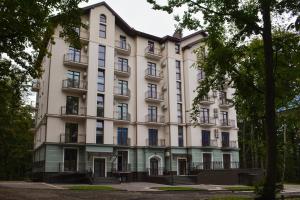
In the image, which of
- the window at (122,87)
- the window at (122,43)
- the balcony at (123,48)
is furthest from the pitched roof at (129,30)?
the window at (122,87)

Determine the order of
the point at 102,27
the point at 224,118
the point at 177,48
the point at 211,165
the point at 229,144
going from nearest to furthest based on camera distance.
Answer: the point at 102,27
the point at 211,165
the point at 177,48
the point at 229,144
the point at 224,118

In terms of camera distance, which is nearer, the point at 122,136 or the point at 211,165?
the point at 122,136

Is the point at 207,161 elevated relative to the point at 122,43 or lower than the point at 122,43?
lower

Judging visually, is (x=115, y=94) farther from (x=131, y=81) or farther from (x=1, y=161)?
(x=1, y=161)

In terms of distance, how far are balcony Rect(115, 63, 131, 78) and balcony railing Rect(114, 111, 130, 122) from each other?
4.23 m

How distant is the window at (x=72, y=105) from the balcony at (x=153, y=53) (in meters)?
10.4

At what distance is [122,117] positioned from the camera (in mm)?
34844

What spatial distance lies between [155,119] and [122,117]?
4.20m

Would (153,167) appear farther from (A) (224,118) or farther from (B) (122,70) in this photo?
(A) (224,118)

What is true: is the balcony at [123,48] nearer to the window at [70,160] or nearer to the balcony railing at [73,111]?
the balcony railing at [73,111]

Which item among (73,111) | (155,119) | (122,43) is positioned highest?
(122,43)

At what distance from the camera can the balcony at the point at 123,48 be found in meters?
35.7

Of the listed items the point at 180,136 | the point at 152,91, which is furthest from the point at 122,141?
the point at 180,136

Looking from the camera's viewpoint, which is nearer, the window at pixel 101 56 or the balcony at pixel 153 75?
the window at pixel 101 56
